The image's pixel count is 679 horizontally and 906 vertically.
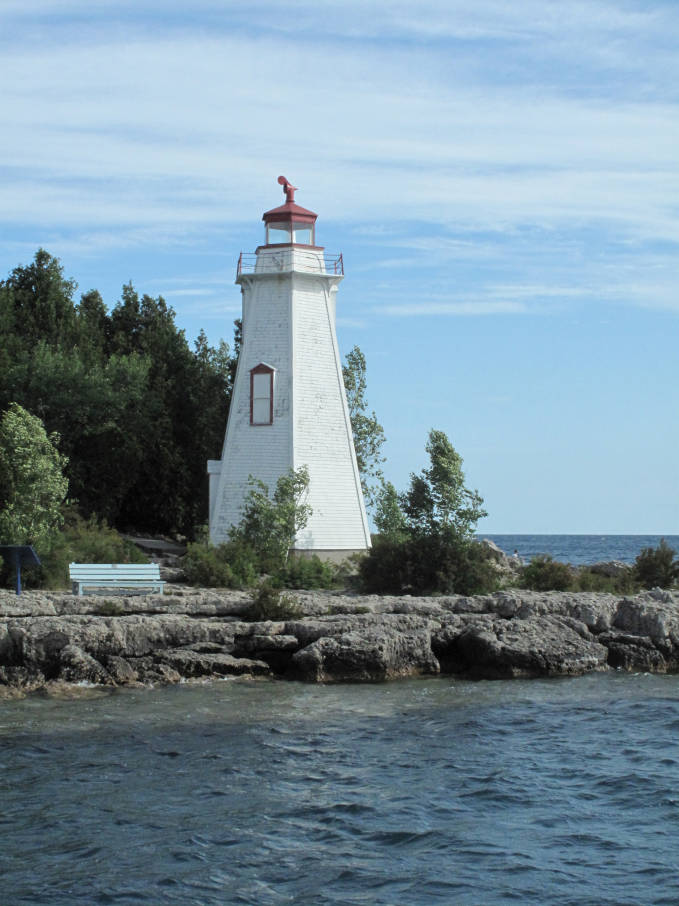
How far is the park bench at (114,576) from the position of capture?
22.4m

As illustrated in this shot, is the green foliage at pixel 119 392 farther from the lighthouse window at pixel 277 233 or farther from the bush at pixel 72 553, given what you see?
the lighthouse window at pixel 277 233

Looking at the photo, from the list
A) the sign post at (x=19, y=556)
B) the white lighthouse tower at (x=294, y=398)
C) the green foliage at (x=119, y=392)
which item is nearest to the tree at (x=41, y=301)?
the green foliage at (x=119, y=392)

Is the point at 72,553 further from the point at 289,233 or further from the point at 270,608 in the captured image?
the point at 289,233

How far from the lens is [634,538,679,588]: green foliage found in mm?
28469

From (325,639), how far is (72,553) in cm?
911

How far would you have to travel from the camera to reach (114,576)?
22812 millimetres

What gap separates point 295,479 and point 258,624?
384 inches

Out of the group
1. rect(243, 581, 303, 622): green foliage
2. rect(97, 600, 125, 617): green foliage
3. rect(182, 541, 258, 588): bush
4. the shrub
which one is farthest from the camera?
the shrub

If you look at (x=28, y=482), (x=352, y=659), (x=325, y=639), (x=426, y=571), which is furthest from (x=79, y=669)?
(x=426, y=571)

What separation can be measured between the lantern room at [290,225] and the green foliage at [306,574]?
9938 mm

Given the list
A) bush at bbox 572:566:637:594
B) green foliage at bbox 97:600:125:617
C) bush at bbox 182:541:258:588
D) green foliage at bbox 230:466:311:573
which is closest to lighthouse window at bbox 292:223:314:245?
green foliage at bbox 230:466:311:573

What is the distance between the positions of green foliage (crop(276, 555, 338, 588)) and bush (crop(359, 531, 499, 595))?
0.89m

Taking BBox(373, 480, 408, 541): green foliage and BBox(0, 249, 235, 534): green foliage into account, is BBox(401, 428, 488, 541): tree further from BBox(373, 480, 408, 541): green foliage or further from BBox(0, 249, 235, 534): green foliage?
BBox(0, 249, 235, 534): green foliage

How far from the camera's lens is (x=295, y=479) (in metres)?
29.3
